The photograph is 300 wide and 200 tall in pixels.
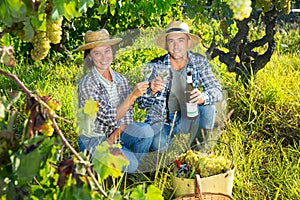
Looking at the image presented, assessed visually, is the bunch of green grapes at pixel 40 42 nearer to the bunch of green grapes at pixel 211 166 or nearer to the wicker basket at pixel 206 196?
the wicker basket at pixel 206 196

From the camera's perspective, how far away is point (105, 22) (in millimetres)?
5641

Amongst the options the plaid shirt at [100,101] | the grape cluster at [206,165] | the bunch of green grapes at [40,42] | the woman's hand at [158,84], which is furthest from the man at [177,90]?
the bunch of green grapes at [40,42]

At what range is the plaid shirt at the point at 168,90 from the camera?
364 centimetres

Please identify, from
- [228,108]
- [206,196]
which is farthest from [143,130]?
[228,108]

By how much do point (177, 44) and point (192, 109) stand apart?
45 centimetres

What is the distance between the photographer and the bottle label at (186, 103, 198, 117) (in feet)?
11.9

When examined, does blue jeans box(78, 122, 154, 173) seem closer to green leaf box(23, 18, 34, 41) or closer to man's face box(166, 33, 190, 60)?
man's face box(166, 33, 190, 60)

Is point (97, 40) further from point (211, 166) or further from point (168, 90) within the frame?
point (211, 166)

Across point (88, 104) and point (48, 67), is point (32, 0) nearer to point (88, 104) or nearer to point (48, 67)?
point (88, 104)

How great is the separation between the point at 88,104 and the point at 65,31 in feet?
13.8

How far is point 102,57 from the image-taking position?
3.27m

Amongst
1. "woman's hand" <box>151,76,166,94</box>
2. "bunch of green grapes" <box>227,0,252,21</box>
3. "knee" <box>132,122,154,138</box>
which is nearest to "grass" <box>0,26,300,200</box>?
"knee" <box>132,122,154,138</box>

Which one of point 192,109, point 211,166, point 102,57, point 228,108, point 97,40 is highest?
point 97,40

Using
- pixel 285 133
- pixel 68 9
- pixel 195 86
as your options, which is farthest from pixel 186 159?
pixel 68 9
